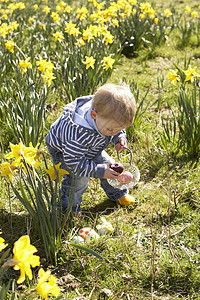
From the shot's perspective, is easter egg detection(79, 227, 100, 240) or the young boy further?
easter egg detection(79, 227, 100, 240)

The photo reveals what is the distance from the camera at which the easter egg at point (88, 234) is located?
2.09 metres

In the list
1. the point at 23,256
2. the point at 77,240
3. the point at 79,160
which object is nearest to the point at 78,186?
the point at 79,160

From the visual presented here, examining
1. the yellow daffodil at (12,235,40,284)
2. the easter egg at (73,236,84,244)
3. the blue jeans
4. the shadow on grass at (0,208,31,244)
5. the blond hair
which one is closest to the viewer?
the yellow daffodil at (12,235,40,284)

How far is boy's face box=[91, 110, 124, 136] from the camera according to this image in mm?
1938

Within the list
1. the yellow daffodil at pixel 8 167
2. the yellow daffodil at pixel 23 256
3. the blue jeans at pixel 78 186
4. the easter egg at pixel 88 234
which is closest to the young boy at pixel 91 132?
the blue jeans at pixel 78 186

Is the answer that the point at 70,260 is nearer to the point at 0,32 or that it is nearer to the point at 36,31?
the point at 0,32

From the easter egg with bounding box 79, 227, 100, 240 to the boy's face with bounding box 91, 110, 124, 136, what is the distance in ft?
2.15

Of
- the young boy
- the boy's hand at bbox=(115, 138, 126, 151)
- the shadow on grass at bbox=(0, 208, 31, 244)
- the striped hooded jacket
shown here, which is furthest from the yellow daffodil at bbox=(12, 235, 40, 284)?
the boy's hand at bbox=(115, 138, 126, 151)

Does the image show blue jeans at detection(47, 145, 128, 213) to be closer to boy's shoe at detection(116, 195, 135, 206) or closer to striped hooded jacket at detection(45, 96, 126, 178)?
boy's shoe at detection(116, 195, 135, 206)

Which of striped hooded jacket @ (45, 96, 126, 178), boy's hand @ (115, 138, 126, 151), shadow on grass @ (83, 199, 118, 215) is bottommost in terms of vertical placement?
shadow on grass @ (83, 199, 118, 215)

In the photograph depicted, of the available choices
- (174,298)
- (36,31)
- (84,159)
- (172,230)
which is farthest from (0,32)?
(174,298)

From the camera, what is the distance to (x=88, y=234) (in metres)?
2.11

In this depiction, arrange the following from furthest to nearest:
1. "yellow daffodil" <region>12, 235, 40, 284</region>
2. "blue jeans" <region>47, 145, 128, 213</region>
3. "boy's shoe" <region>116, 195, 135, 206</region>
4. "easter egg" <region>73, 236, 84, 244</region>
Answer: "boy's shoe" <region>116, 195, 135, 206</region> → "blue jeans" <region>47, 145, 128, 213</region> → "easter egg" <region>73, 236, 84, 244</region> → "yellow daffodil" <region>12, 235, 40, 284</region>

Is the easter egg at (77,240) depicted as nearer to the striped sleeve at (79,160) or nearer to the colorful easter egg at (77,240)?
the colorful easter egg at (77,240)
